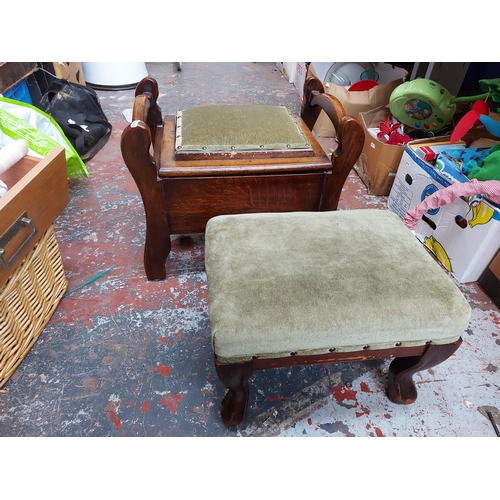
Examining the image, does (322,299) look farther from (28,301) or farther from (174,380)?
(28,301)

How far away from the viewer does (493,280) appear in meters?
1.47

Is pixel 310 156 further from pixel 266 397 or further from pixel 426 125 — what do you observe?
pixel 426 125

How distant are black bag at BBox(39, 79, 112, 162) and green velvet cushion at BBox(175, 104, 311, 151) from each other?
1.07 meters

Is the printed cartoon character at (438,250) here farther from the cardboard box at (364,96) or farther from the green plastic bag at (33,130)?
the green plastic bag at (33,130)

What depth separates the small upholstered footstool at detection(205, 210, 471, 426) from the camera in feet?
2.59

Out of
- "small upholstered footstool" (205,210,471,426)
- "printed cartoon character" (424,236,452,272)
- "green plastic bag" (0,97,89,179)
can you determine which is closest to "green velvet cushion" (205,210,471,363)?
"small upholstered footstool" (205,210,471,426)

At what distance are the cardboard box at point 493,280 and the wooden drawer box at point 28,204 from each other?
1.60 m

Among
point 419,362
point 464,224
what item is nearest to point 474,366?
point 419,362

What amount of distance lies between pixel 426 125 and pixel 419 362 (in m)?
1.44

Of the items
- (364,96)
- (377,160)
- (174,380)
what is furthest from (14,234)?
(364,96)

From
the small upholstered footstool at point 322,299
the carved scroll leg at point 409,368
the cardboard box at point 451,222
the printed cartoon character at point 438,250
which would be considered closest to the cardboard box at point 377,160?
the cardboard box at point 451,222

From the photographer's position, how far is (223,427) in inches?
41.9

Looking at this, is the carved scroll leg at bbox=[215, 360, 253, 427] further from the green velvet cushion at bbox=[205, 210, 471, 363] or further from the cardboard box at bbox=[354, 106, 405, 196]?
the cardboard box at bbox=[354, 106, 405, 196]

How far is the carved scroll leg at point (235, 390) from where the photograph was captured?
33.8 inches
